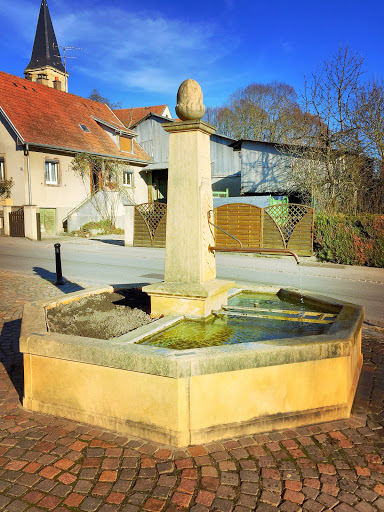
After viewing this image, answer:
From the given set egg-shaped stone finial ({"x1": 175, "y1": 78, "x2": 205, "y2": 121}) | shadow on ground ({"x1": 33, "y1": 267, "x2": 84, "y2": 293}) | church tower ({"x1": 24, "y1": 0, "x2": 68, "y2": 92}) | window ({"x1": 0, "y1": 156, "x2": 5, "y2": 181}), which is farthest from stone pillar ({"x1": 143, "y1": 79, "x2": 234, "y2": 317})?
church tower ({"x1": 24, "y1": 0, "x2": 68, "y2": 92})

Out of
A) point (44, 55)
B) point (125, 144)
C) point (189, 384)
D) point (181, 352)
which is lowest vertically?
point (189, 384)

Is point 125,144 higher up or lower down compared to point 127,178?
higher up

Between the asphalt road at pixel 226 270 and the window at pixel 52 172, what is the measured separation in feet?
24.3

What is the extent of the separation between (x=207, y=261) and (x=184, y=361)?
1899mm

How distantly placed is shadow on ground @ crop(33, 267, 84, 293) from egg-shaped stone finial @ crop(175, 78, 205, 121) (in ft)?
16.1

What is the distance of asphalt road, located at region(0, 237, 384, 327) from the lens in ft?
31.0

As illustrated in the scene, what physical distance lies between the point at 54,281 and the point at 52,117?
18.8 m

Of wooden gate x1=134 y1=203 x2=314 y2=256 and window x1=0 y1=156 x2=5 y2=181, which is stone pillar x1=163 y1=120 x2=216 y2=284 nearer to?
wooden gate x1=134 y1=203 x2=314 y2=256

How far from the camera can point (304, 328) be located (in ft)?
14.6

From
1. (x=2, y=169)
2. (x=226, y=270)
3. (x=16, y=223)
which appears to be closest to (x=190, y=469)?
(x=226, y=270)

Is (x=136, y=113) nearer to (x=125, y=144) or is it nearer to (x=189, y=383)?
(x=125, y=144)

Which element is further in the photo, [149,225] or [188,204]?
[149,225]

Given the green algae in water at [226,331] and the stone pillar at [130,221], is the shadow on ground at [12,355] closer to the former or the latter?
the green algae in water at [226,331]

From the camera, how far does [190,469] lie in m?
2.77
